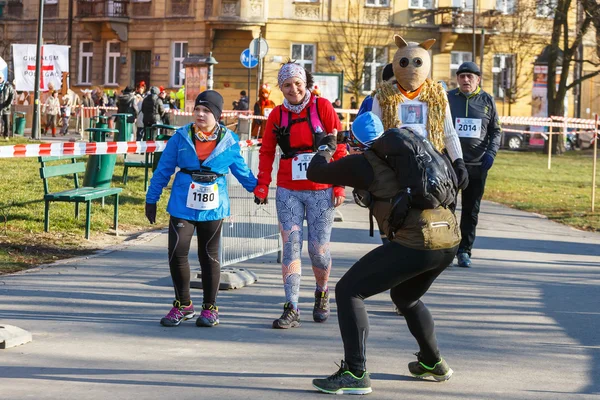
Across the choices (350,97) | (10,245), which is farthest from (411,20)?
(10,245)

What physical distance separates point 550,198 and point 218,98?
14.6 meters

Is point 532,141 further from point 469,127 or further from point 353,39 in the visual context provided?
point 469,127

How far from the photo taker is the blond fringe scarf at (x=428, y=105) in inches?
295

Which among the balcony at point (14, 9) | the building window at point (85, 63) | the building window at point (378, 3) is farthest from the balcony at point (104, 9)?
the building window at point (378, 3)

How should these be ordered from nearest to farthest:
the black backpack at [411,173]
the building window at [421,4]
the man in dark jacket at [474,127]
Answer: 1. the black backpack at [411,173]
2. the man in dark jacket at [474,127]
3. the building window at [421,4]

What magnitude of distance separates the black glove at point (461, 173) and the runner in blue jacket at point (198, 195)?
1601 millimetres

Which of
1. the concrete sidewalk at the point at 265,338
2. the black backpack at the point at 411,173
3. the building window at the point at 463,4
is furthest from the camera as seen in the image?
the building window at the point at 463,4

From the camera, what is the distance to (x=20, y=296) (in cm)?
862

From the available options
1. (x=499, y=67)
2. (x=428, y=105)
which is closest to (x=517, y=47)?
(x=499, y=67)

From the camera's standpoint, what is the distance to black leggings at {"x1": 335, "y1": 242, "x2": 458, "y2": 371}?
5727mm

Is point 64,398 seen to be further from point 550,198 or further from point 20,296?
point 550,198

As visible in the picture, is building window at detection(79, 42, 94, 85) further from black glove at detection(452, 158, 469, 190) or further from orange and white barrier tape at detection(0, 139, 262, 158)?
black glove at detection(452, 158, 469, 190)

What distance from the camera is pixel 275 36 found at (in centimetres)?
5128

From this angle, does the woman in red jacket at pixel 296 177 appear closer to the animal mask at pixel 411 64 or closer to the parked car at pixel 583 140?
the animal mask at pixel 411 64
